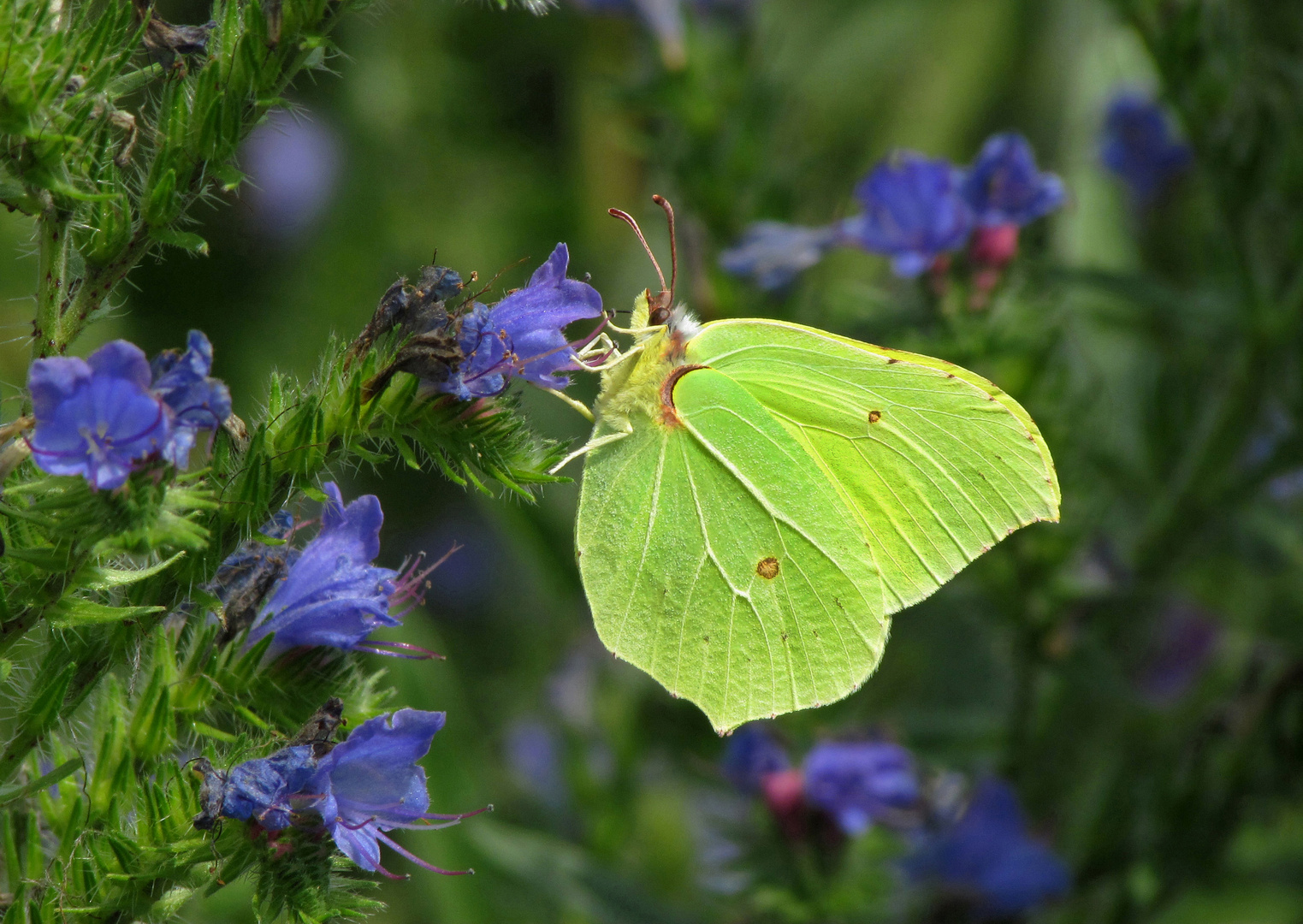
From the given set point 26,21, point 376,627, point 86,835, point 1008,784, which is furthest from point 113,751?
point 1008,784

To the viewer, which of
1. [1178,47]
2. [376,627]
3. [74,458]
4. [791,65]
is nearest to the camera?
[74,458]

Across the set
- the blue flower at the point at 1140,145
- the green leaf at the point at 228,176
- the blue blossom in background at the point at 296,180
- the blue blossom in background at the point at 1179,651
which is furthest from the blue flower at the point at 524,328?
the blue blossom in background at the point at 296,180

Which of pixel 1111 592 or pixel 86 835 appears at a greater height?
pixel 86 835

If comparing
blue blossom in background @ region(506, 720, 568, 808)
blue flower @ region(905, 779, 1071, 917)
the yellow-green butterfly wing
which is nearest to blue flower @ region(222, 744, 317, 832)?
the yellow-green butterfly wing

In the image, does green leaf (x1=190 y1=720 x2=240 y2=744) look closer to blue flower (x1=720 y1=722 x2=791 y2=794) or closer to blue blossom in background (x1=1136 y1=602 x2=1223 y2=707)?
blue flower (x1=720 y1=722 x2=791 y2=794)

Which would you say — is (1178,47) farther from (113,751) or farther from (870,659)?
(113,751)

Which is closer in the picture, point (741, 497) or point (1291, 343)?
point (741, 497)
